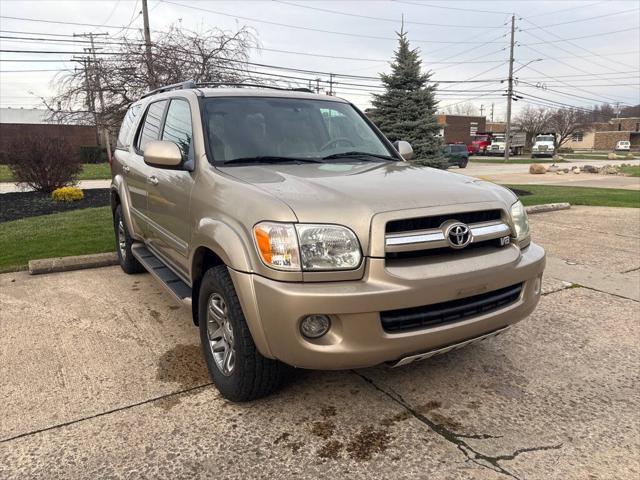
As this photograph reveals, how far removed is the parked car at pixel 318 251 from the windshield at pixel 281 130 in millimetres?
15

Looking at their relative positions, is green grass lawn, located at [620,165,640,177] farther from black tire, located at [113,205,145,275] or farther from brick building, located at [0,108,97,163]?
black tire, located at [113,205,145,275]

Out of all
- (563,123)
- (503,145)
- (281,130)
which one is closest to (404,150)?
(281,130)

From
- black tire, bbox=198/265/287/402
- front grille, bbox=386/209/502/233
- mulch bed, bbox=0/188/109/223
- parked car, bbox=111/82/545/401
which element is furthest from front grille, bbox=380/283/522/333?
mulch bed, bbox=0/188/109/223

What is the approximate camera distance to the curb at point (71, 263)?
5562 mm

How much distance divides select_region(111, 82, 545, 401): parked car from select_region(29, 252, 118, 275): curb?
8.54ft

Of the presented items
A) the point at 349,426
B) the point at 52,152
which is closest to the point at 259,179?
the point at 349,426

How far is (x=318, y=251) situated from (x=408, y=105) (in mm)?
13984

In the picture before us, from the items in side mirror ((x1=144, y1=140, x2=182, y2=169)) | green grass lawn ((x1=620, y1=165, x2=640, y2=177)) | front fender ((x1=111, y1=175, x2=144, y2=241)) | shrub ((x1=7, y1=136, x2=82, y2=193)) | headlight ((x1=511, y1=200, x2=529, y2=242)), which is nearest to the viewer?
headlight ((x1=511, y1=200, x2=529, y2=242))

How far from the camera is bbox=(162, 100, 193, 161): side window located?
3594 millimetres

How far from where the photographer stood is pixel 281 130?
12.3 feet

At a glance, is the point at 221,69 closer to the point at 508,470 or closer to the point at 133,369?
the point at 133,369

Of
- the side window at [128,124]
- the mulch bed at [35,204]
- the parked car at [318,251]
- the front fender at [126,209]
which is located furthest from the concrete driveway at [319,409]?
the mulch bed at [35,204]

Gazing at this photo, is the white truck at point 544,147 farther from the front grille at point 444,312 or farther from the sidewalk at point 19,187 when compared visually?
the front grille at point 444,312

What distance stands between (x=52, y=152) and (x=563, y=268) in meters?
12.0
